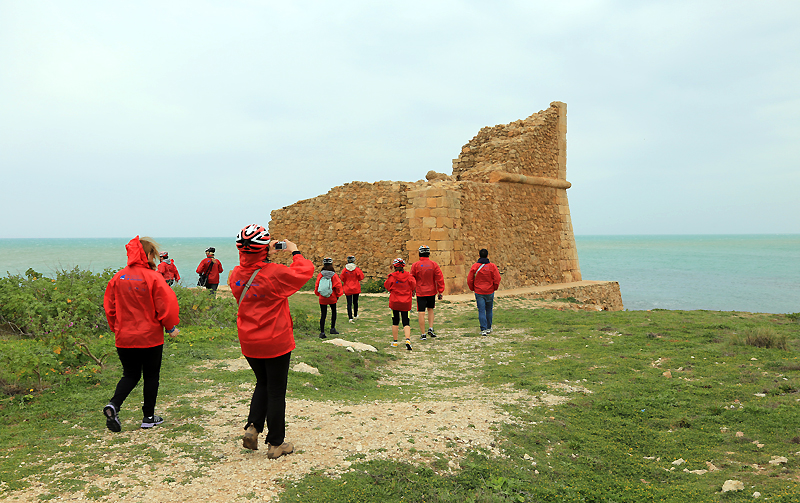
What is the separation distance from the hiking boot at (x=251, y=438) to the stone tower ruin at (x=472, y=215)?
11680 mm

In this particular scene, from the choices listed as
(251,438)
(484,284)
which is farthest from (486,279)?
(251,438)

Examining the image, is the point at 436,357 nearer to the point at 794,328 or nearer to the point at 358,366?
the point at 358,366

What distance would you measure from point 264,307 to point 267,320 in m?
0.10

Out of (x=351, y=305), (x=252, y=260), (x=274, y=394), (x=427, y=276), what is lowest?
(x=351, y=305)

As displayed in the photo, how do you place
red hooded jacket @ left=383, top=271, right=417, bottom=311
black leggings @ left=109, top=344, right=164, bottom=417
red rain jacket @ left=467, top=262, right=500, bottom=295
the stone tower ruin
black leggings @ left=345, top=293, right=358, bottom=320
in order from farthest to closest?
the stone tower ruin
black leggings @ left=345, top=293, right=358, bottom=320
red rain jacket @ left=467, top=262, right=500, bottom=295
red hooded jacket @ left=383, top=271, right=417, bottom=311
black leggings @ left=109, top=344, right=164, bottom=417

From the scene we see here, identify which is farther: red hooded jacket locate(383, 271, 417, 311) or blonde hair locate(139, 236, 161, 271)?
red hooded jacket locate(383, 271, 417, 311)

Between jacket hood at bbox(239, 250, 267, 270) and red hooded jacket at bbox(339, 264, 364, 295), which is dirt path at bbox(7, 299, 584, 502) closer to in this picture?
jacket hood at bbox(239, 250, 267, 270)

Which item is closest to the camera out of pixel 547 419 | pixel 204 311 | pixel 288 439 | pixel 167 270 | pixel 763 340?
pixel 288 439

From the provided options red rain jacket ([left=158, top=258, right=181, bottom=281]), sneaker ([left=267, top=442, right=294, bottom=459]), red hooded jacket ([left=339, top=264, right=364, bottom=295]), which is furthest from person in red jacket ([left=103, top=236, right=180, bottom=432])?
red hooded jacket ([left=339, top=264, right=364, bottom=295])

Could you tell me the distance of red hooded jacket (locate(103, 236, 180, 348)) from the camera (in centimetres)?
411

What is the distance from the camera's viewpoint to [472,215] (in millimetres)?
16219

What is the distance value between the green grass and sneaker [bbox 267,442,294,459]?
358 millimetres

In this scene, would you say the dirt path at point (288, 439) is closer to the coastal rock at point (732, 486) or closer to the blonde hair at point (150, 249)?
the blonde hair at point (150, 249)

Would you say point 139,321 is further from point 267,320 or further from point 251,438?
point 251,438
